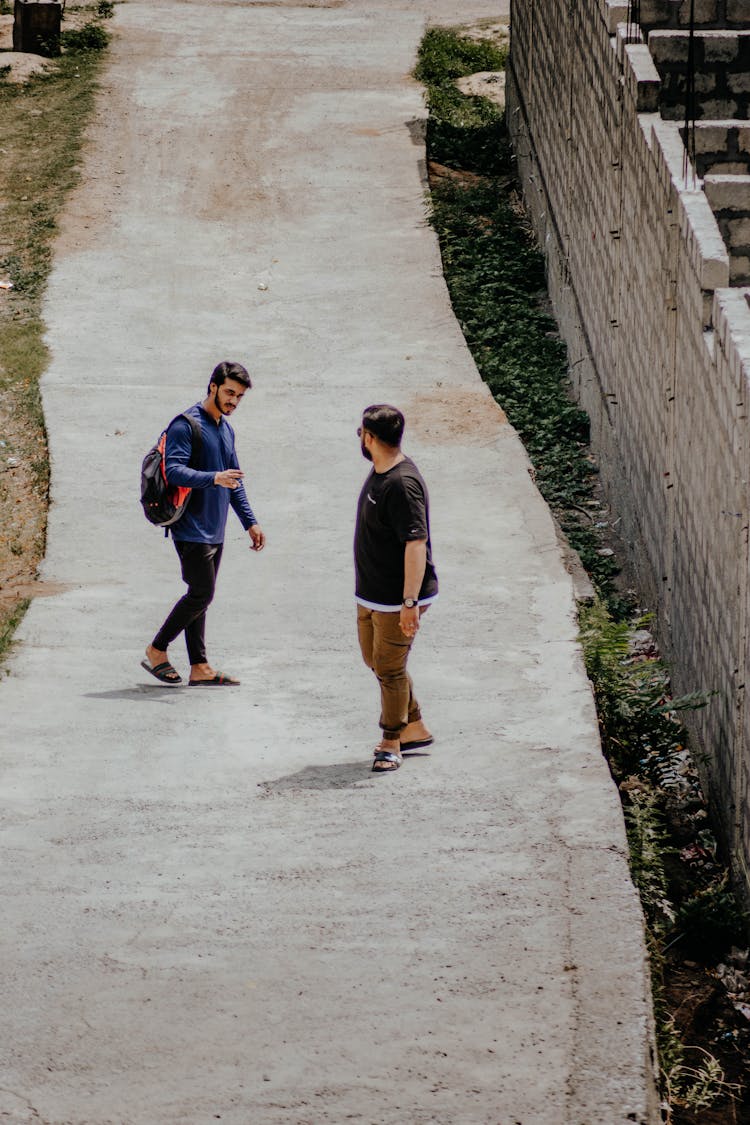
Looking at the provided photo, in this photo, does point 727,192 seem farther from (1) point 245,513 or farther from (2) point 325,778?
(2) point 325,778

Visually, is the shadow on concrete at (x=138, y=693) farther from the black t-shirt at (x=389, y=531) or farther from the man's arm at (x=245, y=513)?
the black t-shirt at (x=389, y=531)

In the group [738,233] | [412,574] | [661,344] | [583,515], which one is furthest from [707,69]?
[412,574]

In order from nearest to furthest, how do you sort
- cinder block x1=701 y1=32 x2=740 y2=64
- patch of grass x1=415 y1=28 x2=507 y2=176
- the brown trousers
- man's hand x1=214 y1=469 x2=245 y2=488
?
the brown trousers
man's hand x1=214 y1=469 x2=245 y2=488
cinder block x1=701 y1=32 x2=740 y2=64
patch of grass x1=415 y1=28 x2=507 y2=176

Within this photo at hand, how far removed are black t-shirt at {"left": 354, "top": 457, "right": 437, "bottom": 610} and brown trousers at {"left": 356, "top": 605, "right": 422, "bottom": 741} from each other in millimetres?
99

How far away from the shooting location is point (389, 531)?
6582mm

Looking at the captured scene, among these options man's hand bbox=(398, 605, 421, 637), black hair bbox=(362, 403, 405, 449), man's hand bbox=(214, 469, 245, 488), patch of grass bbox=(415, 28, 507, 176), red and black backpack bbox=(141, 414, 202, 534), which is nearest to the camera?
black hair bbox=(362, 403, 405, 449)

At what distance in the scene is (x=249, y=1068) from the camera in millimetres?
4527

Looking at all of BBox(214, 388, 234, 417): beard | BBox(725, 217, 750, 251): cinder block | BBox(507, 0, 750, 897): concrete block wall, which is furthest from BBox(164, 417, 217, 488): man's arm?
BBox(725, 217, 750, 251): cinder block

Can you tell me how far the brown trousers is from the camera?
6691 mm

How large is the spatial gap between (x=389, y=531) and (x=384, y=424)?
476 mm

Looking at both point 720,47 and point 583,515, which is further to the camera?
point 583,515

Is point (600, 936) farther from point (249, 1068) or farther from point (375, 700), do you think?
point (375, 700)

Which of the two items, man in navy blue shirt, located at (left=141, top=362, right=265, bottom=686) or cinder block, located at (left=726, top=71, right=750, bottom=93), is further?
cinder block, located at (left=726, top=71, right=750, bottom=93)

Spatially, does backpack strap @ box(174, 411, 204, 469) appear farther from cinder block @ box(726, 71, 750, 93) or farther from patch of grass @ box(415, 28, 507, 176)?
patch of grass @ box(415, 28, 507, 176)
